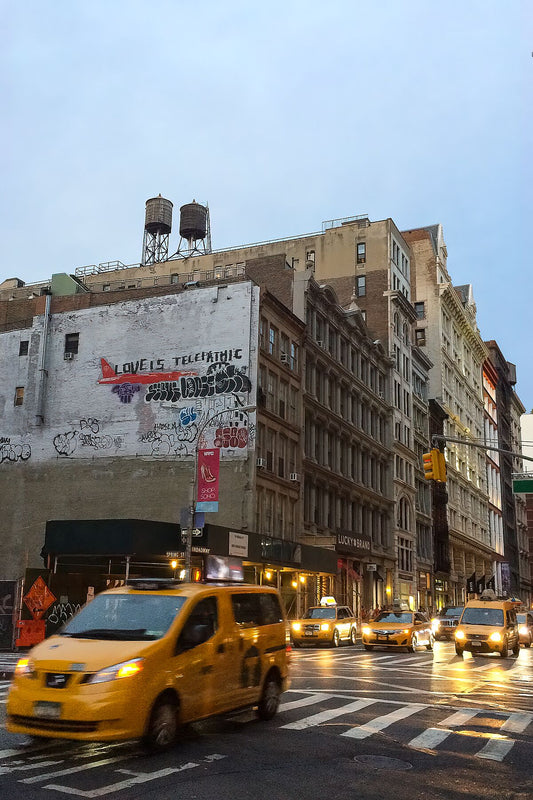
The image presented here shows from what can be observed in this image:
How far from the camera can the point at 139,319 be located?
A: 1783 inches

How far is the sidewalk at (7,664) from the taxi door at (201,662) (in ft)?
31.7

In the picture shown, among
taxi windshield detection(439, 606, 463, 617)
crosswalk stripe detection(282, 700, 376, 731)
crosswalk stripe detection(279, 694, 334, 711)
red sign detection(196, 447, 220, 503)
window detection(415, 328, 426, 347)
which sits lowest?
crosswalk stripe detection(282, 700, 376, 731)

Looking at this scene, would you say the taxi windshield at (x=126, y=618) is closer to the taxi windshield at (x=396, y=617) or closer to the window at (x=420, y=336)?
the taxi windshield at (x=396, y=617)

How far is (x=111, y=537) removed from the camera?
109ft

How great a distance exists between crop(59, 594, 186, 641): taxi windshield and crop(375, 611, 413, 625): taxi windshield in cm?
2389

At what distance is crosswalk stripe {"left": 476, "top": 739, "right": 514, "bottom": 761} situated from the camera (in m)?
9.66

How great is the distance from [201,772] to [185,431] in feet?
112

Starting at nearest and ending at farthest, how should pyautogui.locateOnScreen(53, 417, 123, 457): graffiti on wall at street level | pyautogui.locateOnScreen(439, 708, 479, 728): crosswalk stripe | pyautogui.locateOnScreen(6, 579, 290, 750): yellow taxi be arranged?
pyautogui.locateOnScreen(6, 579, 290, 750): yellow taxi, pyautogui.locateOnScreen(439, 708, 479, 728): crosswalk stripe, pyautogui.locateOnScreen(53, 417, 123, 457): graffiti on wall at street level

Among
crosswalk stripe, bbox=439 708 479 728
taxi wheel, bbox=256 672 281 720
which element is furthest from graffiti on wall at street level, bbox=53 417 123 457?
taxi wheel, bbox=256 672 281 720

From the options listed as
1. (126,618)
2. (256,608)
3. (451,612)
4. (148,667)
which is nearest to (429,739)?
(256,608)

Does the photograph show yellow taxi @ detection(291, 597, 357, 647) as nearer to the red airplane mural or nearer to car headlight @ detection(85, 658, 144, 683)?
the red airplane mural

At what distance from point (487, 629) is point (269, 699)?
61.9 ft

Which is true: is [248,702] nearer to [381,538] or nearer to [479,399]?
[381,538]

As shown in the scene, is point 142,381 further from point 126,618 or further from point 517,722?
point 126,618
